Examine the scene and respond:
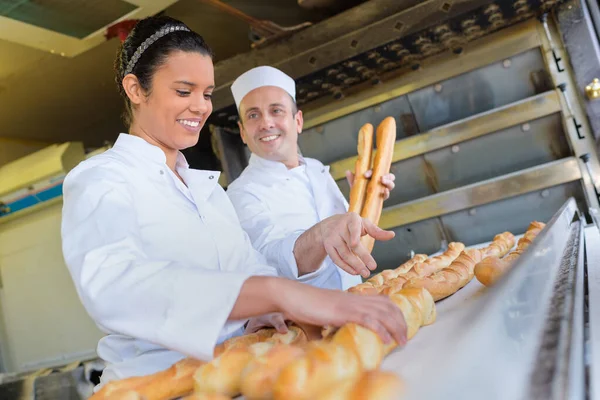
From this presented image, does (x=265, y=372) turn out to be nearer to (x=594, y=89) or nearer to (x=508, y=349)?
(x=508, y=349)

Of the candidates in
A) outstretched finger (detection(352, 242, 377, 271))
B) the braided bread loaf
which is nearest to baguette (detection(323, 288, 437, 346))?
the braided bread loaf

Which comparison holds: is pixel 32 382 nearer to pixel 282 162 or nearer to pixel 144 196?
pixel 282 162

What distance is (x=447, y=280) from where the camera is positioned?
1.29 metres

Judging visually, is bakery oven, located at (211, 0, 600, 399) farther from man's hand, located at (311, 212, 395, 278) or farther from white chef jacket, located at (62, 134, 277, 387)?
white chef jacket, located at (62, 134, 277, 387)

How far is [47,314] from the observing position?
4324 millimetres

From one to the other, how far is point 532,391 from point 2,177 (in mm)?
4730

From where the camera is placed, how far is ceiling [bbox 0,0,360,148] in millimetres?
3717

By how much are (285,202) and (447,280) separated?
3.98ft

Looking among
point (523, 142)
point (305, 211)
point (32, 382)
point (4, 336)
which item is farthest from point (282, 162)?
point (4, 336)

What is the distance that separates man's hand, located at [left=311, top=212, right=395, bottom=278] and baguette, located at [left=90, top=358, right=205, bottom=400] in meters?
0.63

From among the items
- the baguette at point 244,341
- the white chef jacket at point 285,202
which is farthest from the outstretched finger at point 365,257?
the white chef jacket at point 285,202

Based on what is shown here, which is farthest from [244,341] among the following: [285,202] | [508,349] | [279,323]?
[285,202]

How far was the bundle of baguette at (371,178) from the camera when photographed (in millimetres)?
2277

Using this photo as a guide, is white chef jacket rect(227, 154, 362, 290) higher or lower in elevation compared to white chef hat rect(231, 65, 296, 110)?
lower
